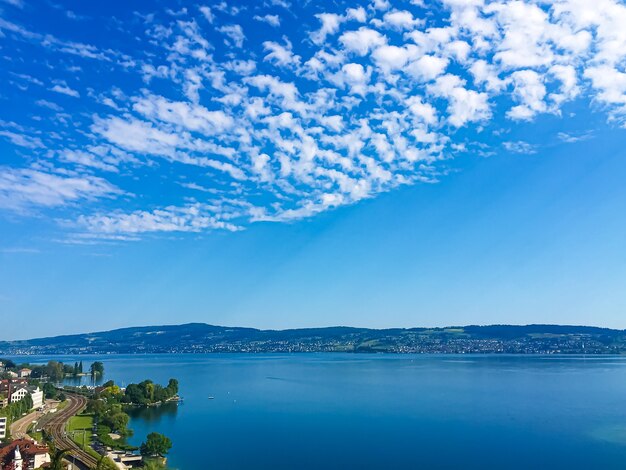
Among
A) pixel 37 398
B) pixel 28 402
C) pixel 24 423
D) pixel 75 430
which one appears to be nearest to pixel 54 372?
pixel 37 398

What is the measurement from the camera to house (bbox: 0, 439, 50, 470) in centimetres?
2274

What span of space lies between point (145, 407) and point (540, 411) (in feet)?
103

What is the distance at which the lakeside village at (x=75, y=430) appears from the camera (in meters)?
23.8

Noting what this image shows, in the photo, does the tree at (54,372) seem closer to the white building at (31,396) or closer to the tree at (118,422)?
the white building at (31,396)

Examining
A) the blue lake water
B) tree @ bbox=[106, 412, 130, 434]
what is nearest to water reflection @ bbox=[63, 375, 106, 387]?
the blue lake water

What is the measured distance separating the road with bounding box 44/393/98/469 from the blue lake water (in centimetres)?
395

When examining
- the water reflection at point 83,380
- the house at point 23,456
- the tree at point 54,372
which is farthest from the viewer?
the water reflection at point 83,380

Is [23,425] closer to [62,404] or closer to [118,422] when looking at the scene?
[118,422]

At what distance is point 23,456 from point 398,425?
22732 millimetres

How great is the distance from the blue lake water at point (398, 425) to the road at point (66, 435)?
3951mm

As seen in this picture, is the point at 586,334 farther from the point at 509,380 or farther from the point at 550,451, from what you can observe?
the point at 550,451

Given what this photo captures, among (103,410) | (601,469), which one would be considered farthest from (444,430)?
(103,410)

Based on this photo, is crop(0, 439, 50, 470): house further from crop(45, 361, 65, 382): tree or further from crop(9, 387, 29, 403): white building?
crop(45, 361, 65, 382): tree

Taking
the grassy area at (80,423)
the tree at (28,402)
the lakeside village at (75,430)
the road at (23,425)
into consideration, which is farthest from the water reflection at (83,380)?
the grassy area at (80,423)
